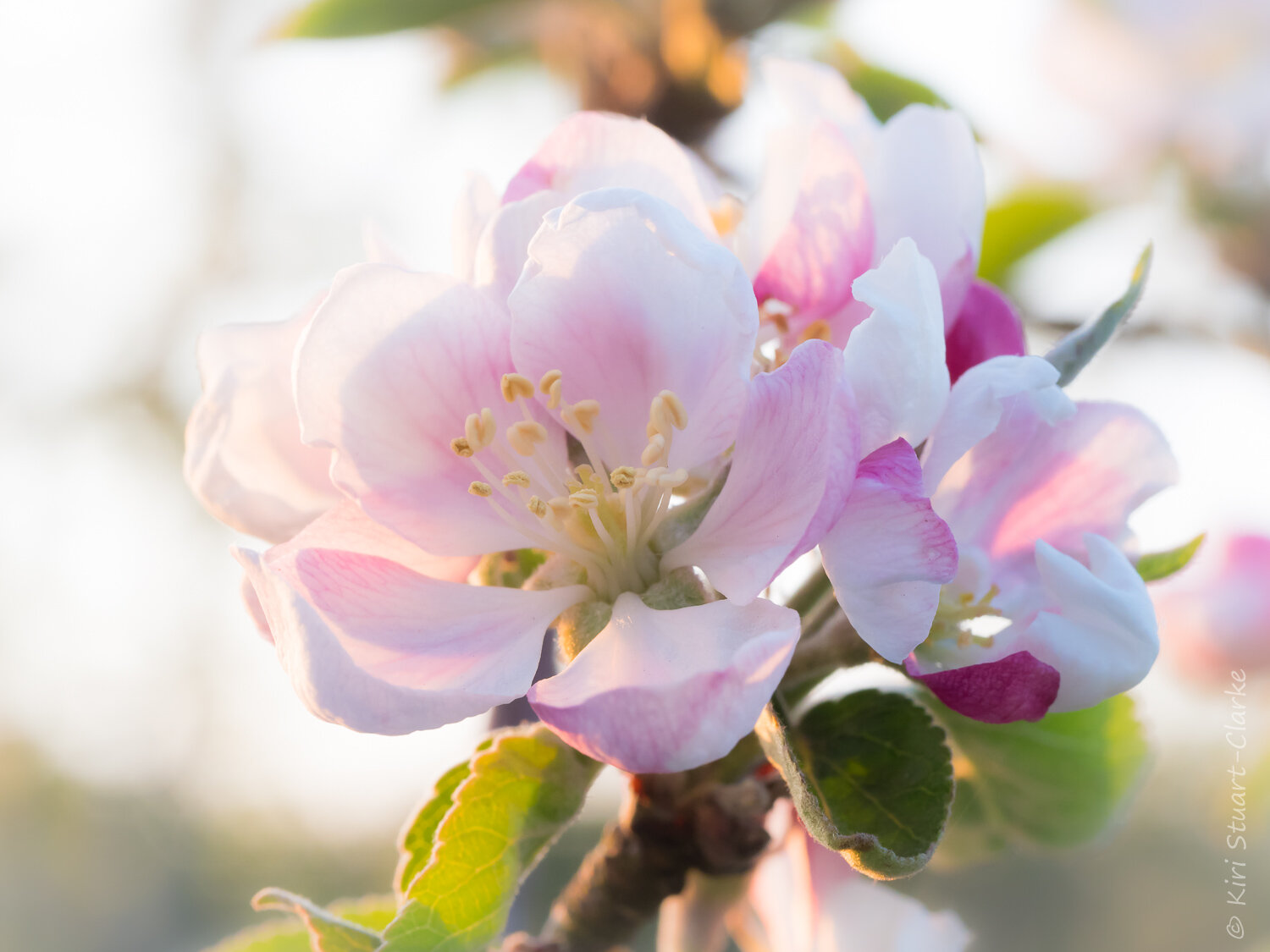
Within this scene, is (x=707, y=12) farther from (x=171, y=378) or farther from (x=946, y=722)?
(x=171, y=378)

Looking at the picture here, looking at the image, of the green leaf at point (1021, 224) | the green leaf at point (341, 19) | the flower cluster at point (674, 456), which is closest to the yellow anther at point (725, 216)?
the flower cluster at point (674, 456)

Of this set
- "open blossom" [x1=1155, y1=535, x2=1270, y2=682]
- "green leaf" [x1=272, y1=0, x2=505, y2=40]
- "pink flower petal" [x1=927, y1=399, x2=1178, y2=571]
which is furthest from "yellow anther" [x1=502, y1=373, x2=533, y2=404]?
"open blossom" [x1=1155, y1=535, x2=1270, y2=682]

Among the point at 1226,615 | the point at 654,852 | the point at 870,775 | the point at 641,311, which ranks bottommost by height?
the point at 1226,615

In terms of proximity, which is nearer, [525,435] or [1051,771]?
[525,435]

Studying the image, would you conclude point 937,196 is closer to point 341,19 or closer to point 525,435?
point 525,435

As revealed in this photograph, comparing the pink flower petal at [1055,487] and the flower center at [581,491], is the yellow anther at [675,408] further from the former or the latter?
the pink flower petal at [1055,487]

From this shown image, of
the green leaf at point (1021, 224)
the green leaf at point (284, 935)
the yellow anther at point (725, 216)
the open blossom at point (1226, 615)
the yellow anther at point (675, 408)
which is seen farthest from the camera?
the open blossom at point (1226, 615)

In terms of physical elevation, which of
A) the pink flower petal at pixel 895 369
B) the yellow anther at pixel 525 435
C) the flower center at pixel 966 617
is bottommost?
the flower center at pixel 966 617

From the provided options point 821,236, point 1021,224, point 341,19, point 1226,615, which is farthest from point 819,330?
point 1226,615

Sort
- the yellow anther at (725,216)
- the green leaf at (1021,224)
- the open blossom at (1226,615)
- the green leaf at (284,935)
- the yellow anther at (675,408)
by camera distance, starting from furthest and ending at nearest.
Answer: the open blossom at (1226,615)
the green leaf at (1021,224)
the green leaf at (284,935)
the yellow anther at (725,216)
the yellow anther at (675,408)
